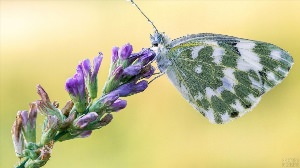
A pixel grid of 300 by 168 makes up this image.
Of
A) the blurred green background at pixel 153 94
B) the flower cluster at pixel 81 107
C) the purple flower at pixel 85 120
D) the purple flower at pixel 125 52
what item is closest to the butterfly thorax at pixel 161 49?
the flower cluster at pixel 81 107

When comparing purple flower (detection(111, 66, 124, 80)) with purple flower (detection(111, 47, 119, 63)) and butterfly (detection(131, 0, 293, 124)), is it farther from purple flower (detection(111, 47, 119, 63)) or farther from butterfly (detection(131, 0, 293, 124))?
butterfly (detection(131, 0, 293, 124))

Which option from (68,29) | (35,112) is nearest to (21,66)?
(68,29)

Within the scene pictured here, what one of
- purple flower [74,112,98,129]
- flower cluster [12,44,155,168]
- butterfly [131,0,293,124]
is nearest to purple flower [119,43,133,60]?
flower cluster [12,44,155,168]

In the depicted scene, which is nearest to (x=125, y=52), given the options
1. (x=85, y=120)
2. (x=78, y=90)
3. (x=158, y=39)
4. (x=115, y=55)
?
(x=115, y=55)

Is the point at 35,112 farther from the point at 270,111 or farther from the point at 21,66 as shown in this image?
the point at 21,66

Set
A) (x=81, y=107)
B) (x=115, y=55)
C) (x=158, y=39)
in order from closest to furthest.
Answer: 1. (x=81, y=107)
2. (x=115, y=55)
3. (x=158, y=39)

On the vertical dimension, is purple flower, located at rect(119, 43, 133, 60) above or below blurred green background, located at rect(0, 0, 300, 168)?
below

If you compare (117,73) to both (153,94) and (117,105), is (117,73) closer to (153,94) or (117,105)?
(117,105)

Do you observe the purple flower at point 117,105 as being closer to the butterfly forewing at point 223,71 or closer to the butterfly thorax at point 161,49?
the butterfly thorax at point 161,49
